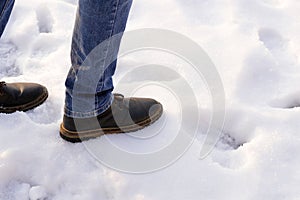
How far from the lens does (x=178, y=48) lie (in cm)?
174

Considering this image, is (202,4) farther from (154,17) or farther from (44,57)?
(44,57)

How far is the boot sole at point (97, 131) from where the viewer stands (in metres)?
1.32

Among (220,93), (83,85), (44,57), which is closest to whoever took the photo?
(83,85)

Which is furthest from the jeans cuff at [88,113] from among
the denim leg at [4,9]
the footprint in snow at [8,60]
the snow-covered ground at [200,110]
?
the footprint in snow at [8,60]

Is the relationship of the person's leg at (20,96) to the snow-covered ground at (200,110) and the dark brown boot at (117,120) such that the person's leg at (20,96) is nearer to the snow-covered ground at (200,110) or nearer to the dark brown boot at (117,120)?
the snow-covered ground at (200,110)

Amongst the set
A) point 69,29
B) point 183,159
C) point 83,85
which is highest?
point 83,85

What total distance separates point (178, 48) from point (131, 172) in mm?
678

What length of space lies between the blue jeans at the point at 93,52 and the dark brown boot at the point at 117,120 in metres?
0.03

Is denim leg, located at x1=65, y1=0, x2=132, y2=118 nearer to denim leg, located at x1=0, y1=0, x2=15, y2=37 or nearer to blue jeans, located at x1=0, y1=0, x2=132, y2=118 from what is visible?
blue jeans, located at x1=0, y1=0, x2=132, y2=118

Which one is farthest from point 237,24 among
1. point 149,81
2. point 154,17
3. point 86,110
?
point 86,110

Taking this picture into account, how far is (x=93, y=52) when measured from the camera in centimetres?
113

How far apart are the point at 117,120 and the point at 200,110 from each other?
31 centimetres

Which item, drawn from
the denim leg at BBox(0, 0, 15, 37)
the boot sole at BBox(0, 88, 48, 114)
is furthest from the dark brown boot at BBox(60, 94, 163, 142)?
the denim leg at BBox(0, 0, 15, 37)

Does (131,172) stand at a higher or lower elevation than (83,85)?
lower
